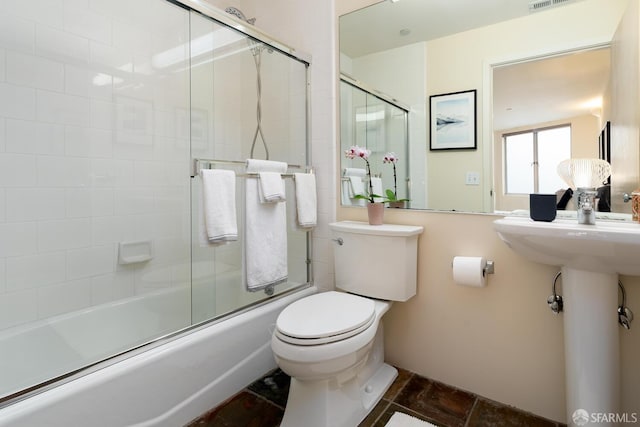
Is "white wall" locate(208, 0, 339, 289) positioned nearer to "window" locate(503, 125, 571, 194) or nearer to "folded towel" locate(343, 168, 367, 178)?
"folded towel" locate(343, 168, 367, 178)

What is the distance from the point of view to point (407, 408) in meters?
1.51

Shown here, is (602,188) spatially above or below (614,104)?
below

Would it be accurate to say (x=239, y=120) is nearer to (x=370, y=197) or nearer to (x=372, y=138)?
(x=372, y=138)

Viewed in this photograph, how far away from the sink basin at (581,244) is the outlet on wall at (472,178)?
1.22 ft

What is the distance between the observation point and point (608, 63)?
1286 millimetres

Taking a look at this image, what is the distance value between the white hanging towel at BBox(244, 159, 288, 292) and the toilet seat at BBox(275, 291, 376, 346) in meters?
0.26

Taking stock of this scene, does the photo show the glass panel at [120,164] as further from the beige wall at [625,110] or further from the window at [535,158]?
the beige wall at [625,110]

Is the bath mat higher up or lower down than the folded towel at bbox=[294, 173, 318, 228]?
lower down

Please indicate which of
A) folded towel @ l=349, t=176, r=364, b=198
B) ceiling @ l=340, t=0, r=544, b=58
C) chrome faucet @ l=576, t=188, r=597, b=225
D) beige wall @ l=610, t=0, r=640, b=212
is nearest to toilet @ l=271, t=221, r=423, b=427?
folded towel @ l=349, t=176, r=364, b=198

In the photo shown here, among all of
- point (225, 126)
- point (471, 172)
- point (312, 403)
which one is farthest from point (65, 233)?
point (471, 172)

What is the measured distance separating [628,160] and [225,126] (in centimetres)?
190

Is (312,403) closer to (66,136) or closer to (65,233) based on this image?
(65,233)

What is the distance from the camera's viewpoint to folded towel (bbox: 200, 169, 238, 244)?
142cm

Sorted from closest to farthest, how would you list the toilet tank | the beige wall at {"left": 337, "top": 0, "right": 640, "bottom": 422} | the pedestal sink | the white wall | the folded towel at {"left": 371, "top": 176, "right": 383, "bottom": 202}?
the pedestal sink < the beige wall at {"left": 337, "top": 0, "right": 640, "bottom": 422} < the toilet tank < the folded towel at {"left": 371, "top": 176, "right": 383, "bottom": 202} < the white wall
